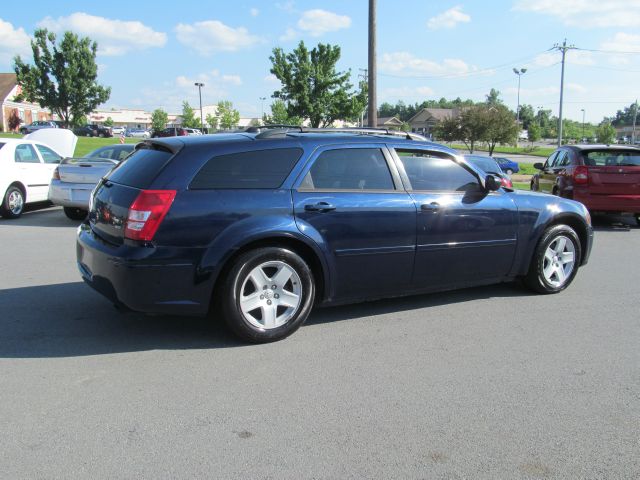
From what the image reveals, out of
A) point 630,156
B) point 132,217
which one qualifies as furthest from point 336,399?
point 630,156

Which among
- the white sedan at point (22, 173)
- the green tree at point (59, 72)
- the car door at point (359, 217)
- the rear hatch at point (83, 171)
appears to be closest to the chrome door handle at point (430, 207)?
the car door at point (359, 217)

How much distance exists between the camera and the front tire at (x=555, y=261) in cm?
576

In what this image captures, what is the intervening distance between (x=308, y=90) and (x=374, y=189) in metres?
31.8

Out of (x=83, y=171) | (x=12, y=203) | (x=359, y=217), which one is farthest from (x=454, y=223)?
(x=12, y=203)

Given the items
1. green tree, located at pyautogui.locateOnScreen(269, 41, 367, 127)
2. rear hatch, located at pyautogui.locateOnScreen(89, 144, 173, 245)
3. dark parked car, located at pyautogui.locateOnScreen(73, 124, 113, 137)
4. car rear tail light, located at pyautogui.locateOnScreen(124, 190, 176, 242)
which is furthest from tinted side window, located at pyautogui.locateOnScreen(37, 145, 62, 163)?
dark parked car, located at pyautogui.locateOnScreen(73, 124, 113, 137)

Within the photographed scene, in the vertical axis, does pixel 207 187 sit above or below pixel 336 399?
above

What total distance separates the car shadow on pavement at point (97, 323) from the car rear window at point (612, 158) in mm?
6245

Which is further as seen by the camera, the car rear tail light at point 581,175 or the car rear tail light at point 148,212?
the car rear tail light at point 581,175

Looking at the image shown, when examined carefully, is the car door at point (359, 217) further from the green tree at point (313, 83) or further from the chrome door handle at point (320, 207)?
the green tree at point (313, 83)

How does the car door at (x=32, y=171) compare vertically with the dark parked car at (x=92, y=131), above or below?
below

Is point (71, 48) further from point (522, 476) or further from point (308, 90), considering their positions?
point (522, 476)

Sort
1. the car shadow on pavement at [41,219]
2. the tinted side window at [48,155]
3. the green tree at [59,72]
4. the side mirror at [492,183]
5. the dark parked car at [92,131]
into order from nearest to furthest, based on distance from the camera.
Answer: the side mirror at [492,183] → the car shadow on pavement at [41,219] → the tinted side window at [48,155] → the green tree at [59,72] → the dark parked car at [92,131]

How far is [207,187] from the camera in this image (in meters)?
4.19

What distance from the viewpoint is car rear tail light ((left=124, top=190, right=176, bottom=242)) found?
4.01 metres
